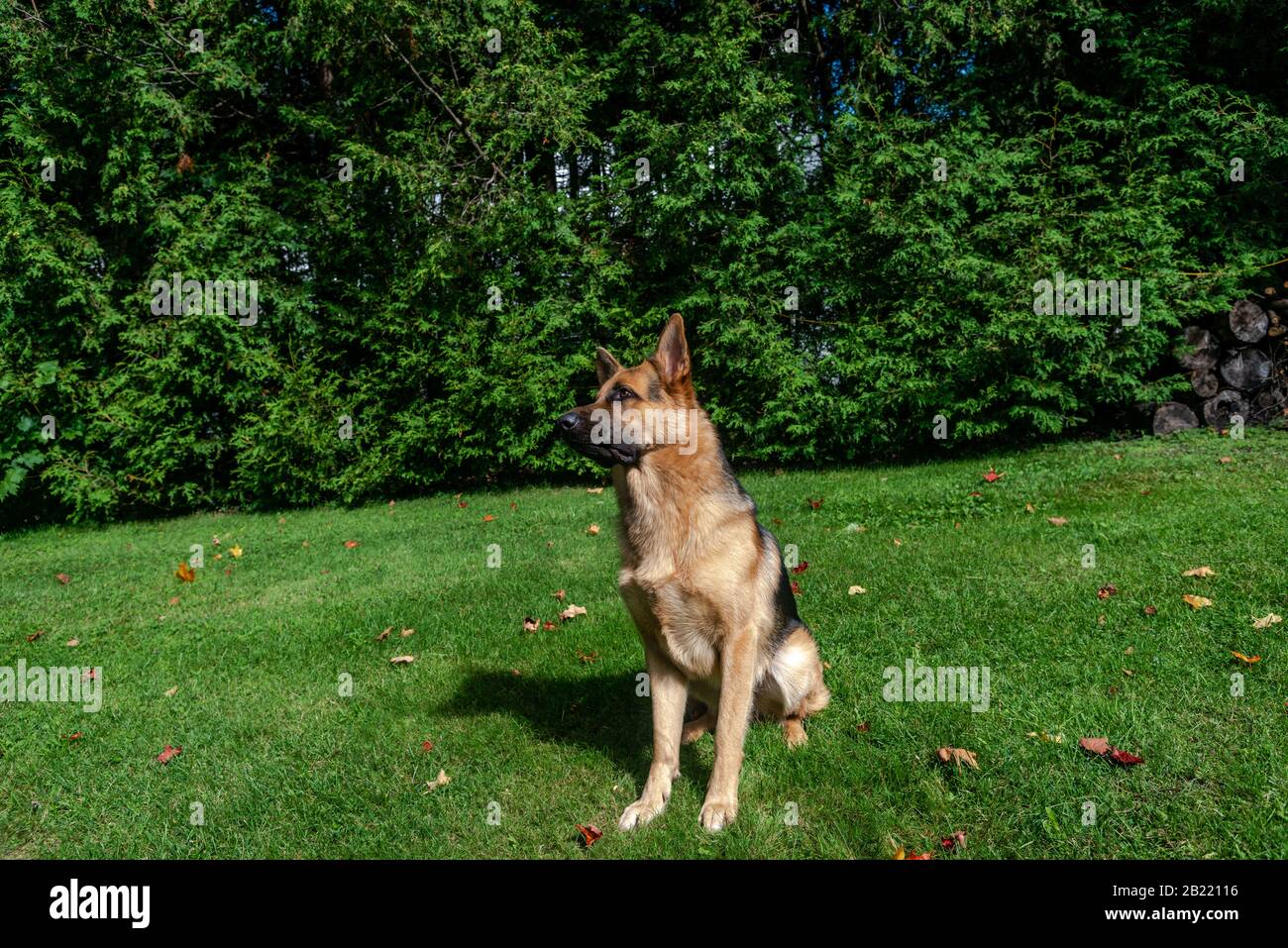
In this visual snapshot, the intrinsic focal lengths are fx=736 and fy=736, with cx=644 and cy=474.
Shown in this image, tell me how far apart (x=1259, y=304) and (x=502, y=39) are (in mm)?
10964

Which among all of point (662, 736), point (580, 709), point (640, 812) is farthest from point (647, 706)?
point (640, 812)

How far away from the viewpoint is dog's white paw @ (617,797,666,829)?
116 inches

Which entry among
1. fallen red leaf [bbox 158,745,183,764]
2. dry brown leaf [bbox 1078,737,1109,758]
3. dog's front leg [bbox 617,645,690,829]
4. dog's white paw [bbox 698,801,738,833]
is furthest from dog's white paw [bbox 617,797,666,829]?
fallen red leaf [bbox 158,745,183,764]

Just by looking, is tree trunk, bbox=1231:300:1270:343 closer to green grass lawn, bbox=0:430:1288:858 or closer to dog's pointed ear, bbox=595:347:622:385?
green grass lawn, bbox=0:430:1288:858

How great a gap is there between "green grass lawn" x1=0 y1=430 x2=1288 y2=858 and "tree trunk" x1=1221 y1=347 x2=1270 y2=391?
2514mm

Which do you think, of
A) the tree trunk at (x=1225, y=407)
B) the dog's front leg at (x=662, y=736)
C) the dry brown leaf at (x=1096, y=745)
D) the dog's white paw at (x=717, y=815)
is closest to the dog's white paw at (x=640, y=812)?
the dog's front leg at (x=662, y=736)

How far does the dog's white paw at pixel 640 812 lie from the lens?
9.68ft

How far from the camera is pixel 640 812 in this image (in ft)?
9.84

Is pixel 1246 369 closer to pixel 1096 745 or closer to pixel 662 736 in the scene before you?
pixel 1096 745

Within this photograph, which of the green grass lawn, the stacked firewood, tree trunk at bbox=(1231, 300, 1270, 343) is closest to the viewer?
the green grass lawn

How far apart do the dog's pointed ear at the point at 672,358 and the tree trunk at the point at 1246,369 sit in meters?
9.92

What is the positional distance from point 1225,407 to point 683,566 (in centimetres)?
1017

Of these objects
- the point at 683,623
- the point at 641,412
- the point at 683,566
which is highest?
the point at 641,412

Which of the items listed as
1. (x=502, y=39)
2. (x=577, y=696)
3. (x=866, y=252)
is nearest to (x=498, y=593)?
(x=577, y=696)
